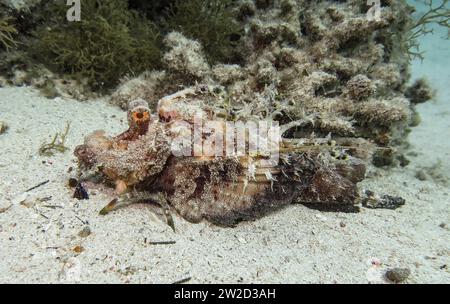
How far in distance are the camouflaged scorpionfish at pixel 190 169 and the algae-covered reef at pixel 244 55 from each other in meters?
1.12

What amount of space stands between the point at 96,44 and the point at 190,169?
2.94m

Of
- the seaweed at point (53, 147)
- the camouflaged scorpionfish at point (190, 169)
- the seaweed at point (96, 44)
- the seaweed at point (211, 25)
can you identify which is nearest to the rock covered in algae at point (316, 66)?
the seaweed at point (211, 25)

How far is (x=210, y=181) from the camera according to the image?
2.90m

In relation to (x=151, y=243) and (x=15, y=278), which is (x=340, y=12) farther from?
(x=15, y=278)

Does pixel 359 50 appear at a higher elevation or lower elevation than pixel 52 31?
lower

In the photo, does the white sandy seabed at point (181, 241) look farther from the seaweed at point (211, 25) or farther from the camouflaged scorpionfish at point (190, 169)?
the seaweed at point (211, 25)

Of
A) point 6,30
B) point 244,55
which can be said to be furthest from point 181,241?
point 6,30

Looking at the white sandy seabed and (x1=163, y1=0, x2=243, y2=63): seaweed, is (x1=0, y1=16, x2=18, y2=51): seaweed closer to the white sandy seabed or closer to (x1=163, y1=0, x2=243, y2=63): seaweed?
the white sandy seabed

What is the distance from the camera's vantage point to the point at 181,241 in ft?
8.61

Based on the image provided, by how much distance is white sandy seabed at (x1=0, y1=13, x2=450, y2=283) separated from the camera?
2.31m
